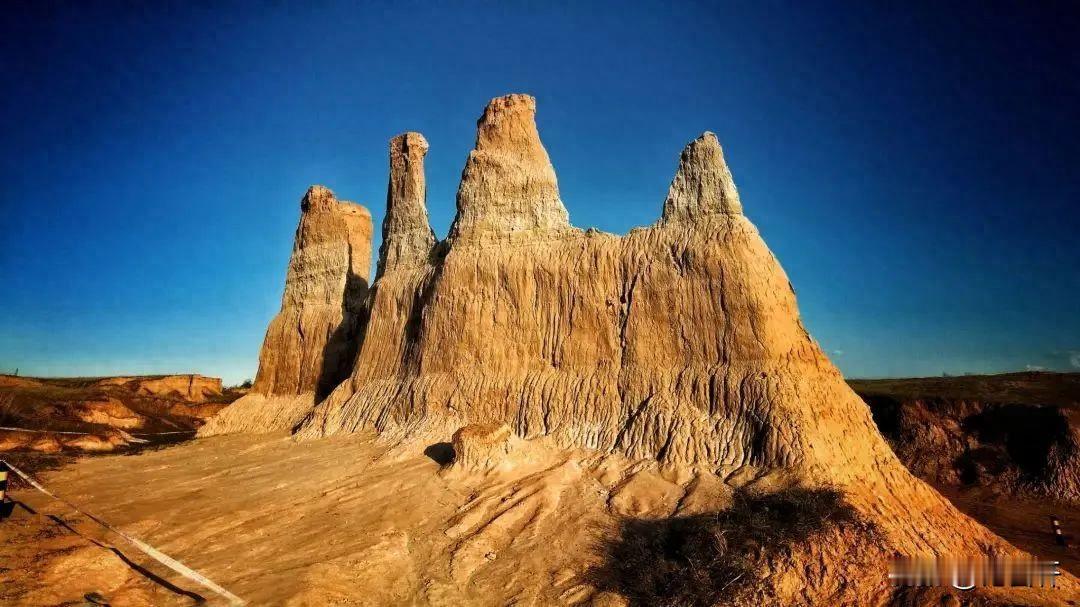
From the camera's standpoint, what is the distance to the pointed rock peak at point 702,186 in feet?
48.2

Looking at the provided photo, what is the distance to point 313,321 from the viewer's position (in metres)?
26.3

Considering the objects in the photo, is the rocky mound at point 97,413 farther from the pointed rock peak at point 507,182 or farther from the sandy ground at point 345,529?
the pointed rock peak at point 507,182

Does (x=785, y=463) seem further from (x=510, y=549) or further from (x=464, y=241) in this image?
(x=464, y=241)

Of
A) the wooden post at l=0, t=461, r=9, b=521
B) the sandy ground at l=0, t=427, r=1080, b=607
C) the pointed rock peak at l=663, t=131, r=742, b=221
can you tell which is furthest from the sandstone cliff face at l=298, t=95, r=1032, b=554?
the wooden post at l=0, t=461, r=9, b=521

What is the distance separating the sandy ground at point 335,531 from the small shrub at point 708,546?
2.55 feet

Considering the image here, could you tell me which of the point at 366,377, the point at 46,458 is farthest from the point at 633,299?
the point at 46,458

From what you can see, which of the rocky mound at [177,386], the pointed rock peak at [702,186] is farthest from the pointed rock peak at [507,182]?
the rocky mound at [177,386]

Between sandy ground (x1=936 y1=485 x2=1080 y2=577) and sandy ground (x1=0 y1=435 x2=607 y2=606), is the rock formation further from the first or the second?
sandy ground (x1=936 y1=485 x2=1080 y2=577)

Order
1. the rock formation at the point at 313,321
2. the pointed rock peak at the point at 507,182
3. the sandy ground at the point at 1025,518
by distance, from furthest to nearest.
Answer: the rock formation at the point at 313,321
the pointed rock peak at the point at 507,182
the sandy ground at the point at 1025,518

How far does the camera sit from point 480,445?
12.8 metres

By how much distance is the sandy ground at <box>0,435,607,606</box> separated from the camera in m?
7.99

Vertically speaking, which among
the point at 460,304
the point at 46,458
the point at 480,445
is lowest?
the point at 46,458

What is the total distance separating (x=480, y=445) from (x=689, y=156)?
1018 centimetres

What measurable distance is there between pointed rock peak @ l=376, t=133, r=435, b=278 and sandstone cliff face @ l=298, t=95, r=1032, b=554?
2439 mm
